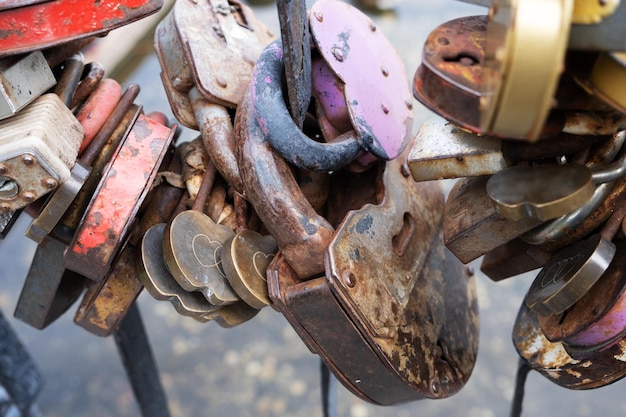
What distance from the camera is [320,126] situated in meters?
0.64

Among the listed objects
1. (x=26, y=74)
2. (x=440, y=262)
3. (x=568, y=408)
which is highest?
(x=26, y=74)

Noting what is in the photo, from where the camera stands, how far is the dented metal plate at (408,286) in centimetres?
59

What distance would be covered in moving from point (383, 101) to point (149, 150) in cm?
23

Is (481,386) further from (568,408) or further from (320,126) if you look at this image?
(320,126)

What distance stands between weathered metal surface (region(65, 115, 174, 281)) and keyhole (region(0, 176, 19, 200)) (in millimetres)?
65

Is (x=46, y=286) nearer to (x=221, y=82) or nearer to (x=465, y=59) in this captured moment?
(x=221, y=82)

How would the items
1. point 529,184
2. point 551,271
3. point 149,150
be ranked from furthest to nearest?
point 149,150
point 551,271
point 529,184

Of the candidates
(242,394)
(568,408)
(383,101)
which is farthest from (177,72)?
(568,408)

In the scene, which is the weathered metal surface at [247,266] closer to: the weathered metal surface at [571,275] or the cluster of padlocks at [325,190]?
the cluster of padlocks at [325,190]

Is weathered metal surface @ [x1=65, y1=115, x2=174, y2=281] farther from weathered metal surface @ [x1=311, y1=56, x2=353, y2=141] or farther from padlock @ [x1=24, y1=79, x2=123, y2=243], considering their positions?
weathered metal surface @ [x1=311, y1=56, x2=353, y2=141]

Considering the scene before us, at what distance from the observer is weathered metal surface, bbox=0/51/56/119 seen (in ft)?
2.00

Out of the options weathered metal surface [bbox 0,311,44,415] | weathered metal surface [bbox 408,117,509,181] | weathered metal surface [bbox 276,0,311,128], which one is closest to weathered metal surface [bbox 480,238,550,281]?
weathered metal surface [bbox 408,117,509,181]

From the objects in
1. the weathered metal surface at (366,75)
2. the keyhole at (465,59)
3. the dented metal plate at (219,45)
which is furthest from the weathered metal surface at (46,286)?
the keyhole at (465,59)

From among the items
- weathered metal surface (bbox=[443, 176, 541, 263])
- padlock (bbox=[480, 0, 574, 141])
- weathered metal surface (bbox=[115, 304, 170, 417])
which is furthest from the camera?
weathered metal surface (bbox=[115, 304, 170, 417])
